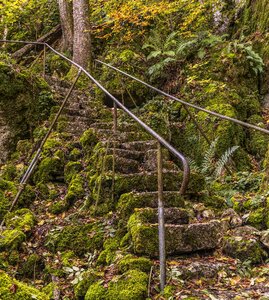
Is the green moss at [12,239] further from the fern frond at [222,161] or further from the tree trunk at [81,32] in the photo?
the tree trunk at [81,32]

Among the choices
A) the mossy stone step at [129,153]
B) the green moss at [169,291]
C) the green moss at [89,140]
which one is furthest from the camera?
the green moss at [89,140]

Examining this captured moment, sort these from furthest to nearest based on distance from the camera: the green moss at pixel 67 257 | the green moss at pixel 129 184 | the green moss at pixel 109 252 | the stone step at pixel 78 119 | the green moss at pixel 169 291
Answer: the stone step at pixel 78 119, the green moss at pixel 129 184, the green moss at pixel 67 257, the green moss at pixel 109 252, the green moss at pixel 169 291

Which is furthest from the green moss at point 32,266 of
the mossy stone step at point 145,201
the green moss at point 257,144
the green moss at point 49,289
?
the green moss at point 257,144

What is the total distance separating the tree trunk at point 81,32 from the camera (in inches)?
414

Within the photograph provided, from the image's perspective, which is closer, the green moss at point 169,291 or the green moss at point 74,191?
the green moss at point 169,291

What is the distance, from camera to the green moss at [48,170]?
5.36 meters

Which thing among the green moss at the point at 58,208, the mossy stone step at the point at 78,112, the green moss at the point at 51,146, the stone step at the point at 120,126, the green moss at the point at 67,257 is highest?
the mossy stone step at the point at 78,112

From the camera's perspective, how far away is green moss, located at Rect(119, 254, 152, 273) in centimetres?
315

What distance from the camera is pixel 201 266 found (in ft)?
10.7

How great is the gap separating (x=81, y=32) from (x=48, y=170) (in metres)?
6.43

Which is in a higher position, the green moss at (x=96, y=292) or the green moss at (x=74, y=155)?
the green moss at (x=74, y=155)

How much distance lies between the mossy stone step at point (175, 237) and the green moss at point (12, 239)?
125 centimetres

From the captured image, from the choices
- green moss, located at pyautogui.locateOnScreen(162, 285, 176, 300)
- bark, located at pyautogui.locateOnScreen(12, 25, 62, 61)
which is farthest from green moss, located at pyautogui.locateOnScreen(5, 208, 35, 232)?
bark, located at pyautogui.locateOnScreen(12, 25, 62, 61)

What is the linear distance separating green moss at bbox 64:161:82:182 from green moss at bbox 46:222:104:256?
129cm
